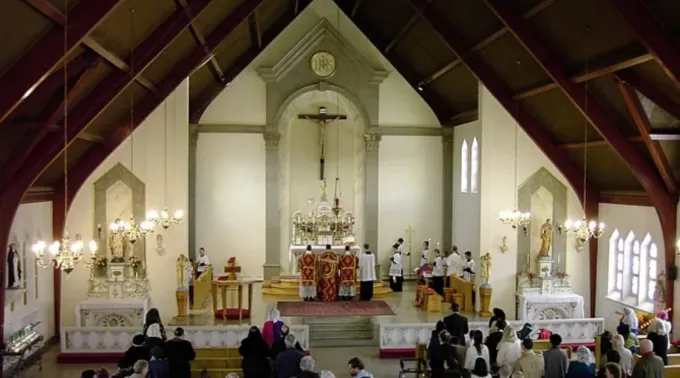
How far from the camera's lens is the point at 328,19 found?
23.0 meters

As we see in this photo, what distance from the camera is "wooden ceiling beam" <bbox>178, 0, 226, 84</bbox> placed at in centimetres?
1393

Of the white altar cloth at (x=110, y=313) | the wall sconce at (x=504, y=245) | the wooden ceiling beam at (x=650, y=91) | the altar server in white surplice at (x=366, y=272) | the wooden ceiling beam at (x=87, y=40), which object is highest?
the wooden ceiling beam at (x=87, y=40)

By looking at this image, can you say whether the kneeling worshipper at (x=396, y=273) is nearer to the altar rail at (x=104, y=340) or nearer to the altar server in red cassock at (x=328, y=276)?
the altar server in red cassock at (x=328, y=276)

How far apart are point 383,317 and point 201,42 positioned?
8.70 metres

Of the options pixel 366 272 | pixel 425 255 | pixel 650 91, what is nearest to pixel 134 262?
pixel 366 272

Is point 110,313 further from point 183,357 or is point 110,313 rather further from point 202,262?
point 183,357

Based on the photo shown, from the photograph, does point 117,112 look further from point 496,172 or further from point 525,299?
point 525,299

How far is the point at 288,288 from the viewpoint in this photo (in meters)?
21.2

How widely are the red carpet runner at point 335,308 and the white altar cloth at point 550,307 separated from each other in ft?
12.4

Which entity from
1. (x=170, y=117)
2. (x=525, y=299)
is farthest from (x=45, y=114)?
(x=525, y=299)

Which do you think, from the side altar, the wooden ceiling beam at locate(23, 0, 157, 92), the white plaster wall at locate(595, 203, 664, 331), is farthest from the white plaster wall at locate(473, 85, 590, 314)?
the wooden ceiling beam at locate(23, 0, 157, 92)

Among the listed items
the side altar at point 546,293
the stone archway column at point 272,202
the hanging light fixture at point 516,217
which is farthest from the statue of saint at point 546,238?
the stone archway column at point 272,202

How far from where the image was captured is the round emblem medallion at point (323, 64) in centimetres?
2328

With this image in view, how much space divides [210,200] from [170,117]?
541cm
